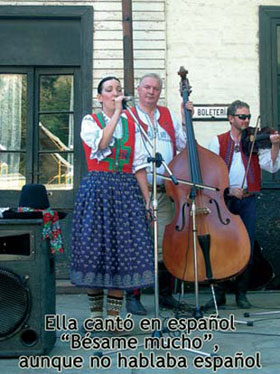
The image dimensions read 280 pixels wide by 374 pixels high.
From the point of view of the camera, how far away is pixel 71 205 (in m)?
6.79

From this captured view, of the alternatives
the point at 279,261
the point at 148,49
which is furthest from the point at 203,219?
the point at 148,49

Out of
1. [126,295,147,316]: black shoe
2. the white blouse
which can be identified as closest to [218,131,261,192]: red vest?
the white blouse

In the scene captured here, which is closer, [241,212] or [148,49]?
[241,212]

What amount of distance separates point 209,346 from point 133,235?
3.02 feet

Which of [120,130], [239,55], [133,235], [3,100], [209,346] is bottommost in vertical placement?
[209,346]

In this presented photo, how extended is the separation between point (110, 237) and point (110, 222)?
0.34ft

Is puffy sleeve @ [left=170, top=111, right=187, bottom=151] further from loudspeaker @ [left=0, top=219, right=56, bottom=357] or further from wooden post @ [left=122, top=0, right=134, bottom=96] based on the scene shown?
loudspeaker @ [left=0, top=219, right=56, bottom=357]

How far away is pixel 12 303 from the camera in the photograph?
388cm

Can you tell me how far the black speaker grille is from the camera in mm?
3836

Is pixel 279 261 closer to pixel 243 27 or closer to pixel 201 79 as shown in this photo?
pixel 201 79

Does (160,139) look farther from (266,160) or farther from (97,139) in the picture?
(97,139)

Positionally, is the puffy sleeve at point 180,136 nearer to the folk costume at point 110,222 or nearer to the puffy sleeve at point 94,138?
the folk costume at point 110,222

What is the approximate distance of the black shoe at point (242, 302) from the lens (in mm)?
5559

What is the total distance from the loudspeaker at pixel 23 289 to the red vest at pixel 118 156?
0.80 meters
